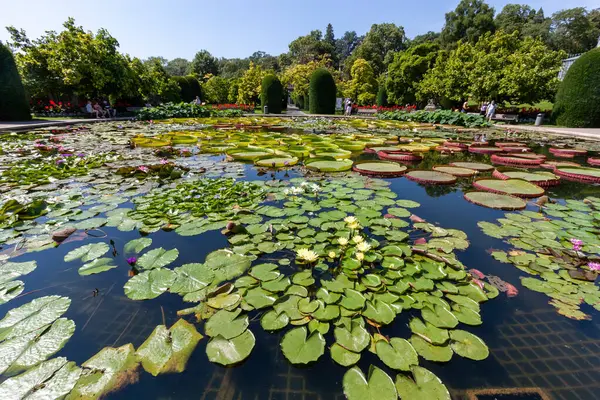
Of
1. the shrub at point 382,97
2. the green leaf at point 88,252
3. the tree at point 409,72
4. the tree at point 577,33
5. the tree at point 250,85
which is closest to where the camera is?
the green leaf at point 88,252

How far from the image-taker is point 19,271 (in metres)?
1.96

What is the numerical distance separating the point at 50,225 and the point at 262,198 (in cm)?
216

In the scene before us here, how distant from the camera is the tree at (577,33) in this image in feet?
134

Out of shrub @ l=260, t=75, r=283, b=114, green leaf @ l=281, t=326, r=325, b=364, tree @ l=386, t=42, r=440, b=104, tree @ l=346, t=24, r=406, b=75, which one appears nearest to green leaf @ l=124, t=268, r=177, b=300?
green leaf @ l=281, t=326, r=325, b=364

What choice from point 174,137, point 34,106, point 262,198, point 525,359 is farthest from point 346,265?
point 34,106

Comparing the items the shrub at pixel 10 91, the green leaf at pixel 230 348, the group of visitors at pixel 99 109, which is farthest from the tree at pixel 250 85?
the green leaf at pixel 230 348

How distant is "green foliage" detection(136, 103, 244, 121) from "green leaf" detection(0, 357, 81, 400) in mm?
15178

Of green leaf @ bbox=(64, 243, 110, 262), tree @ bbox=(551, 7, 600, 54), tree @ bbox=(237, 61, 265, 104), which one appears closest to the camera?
green leaf @ bbox=(64, 243, 110, 262)

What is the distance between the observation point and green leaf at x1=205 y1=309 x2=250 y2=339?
144 centimetres

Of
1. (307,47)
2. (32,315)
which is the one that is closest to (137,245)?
(32,315)

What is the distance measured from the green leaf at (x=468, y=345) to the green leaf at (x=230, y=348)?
1062mm

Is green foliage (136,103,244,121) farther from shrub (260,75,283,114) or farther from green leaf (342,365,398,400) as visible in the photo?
green leaf (342,365,398,400)

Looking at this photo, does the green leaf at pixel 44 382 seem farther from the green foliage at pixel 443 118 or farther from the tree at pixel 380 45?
the tree at pixel 380 45

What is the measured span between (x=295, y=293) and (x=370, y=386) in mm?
691
